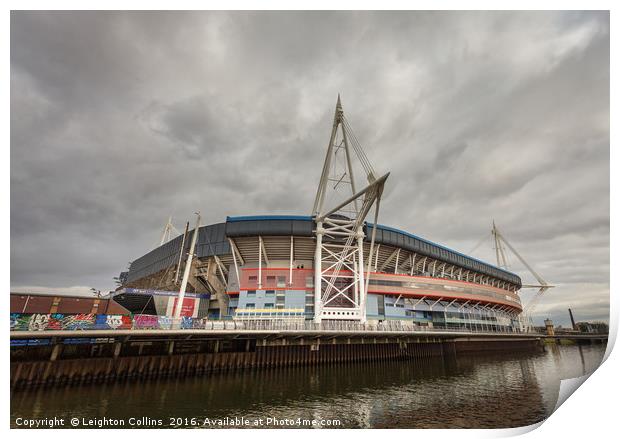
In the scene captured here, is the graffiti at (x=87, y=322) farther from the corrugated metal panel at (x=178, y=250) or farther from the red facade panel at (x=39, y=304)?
the corrugated metal panel at (x=178, y=250)

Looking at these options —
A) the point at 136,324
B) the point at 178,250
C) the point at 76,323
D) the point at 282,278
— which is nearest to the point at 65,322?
the point at 76,323

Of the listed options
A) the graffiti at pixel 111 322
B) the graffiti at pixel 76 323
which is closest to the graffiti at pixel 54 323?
the graffiti at pixel 76 323

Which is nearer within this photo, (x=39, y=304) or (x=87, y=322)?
(x=87, y=322)

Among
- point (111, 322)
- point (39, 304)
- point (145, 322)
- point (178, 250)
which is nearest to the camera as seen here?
point (111, 322)

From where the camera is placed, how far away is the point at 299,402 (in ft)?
65.8

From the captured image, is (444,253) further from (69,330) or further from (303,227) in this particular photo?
(69,330)

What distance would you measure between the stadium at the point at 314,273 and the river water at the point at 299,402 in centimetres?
1520

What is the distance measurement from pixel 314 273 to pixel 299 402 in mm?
32304

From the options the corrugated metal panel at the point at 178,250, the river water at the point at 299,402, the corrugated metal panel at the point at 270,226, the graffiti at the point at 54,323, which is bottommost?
the river water at the point at 299,402

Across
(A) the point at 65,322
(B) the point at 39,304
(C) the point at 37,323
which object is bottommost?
(B) the point at 39,304

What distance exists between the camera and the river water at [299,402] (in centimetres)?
1617

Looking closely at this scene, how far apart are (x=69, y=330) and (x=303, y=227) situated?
3166cm

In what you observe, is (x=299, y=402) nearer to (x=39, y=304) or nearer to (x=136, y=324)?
(x=136, y=324)

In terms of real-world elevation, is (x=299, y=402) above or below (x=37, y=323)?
below
